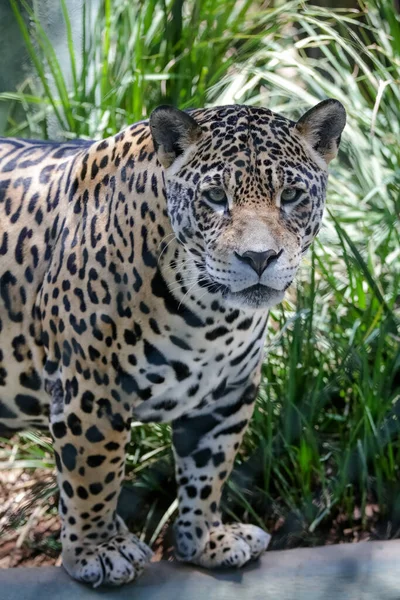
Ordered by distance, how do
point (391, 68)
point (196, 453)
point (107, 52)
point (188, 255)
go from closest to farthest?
point (188, 255) < point (196, 453) < point (107, 52) < point (391, 68)

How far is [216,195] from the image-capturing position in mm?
2914

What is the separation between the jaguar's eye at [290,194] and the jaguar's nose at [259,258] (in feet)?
0.73

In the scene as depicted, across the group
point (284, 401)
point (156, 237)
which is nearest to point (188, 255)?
point (156, 237)

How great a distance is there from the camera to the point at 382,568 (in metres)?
3.46

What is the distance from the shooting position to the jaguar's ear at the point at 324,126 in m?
3.08

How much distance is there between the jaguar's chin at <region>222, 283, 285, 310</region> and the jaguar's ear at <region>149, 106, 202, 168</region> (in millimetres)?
472

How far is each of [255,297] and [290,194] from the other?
0.34 m

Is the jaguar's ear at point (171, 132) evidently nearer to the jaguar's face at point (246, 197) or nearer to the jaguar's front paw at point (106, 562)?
the jaguar's face at point (246, 197)

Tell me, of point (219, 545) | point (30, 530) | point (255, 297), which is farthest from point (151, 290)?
point (30, 530)

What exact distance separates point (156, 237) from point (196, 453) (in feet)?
3.47

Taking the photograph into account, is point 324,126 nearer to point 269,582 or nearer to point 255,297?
point 255,297

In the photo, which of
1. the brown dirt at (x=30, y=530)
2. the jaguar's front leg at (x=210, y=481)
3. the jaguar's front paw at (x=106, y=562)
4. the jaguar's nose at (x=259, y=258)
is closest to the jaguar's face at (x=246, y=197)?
the jaguar's nose at (x=259, y=258)

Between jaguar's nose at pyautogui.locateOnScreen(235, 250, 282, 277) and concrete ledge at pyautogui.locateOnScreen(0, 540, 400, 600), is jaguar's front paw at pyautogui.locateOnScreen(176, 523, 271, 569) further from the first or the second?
jaguar's nose at pyautogui.locateOnScreen(235, 250, 282, 277)

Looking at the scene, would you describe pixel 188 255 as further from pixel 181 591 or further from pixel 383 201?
pixel 383 201
